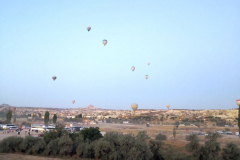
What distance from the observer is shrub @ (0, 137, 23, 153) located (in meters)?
22.0


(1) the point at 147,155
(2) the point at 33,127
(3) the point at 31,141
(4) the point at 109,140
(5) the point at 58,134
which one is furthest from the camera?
(2) the point at 33,127

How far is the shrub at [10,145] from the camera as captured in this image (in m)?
22.0

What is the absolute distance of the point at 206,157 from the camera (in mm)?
20172

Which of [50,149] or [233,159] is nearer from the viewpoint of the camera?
[233,159]

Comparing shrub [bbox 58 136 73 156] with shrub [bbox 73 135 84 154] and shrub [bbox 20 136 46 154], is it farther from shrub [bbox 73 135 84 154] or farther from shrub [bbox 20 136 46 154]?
shrub [bbox 20 136 46 154]

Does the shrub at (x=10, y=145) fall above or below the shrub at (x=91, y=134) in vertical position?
below

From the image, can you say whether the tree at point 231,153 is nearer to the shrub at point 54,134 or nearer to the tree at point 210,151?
the tree at point 210,151

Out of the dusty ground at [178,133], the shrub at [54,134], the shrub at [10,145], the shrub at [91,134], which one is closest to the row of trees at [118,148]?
the shrub at [10,145]

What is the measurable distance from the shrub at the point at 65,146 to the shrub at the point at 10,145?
4.85 m

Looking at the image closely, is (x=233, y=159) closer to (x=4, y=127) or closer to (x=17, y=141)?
(x=17, y=141)

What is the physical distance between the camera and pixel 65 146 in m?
21.0

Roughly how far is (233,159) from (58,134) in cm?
1700

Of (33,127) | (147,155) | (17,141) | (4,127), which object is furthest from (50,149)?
(4,127)

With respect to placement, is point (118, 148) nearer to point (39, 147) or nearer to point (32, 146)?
point (39, 147)
